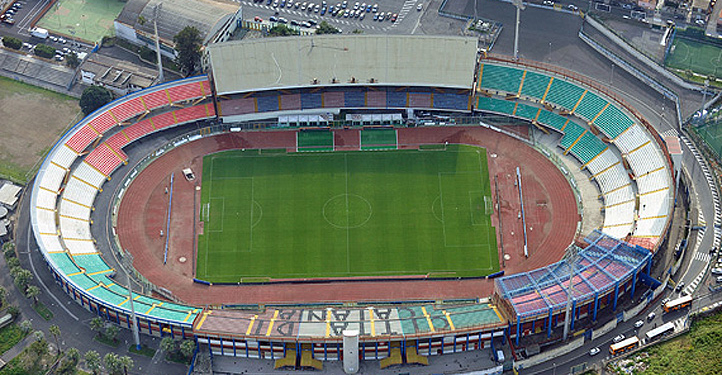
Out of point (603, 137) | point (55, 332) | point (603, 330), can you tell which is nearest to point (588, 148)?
point (603, 137)

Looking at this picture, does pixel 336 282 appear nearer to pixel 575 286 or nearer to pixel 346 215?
pixel 346 215

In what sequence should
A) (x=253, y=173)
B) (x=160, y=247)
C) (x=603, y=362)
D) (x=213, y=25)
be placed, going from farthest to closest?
(x=213, y=25)
(x=253, y=173)
(x=160, y=247)
(x=603, y=362)

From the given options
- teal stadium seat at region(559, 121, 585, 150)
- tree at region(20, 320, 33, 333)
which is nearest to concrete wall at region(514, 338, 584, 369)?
teal stadium seat at region(559, 121, 585, 150)

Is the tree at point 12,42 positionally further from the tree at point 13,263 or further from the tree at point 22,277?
the tree at point 22,277

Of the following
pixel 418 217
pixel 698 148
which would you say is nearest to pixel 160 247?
pixel 418 217

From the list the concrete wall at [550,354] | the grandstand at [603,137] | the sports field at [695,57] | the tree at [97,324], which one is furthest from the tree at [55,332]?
the sports field at [695,57]

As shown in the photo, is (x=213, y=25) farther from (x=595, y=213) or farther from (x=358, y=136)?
(x=595, y=213)
